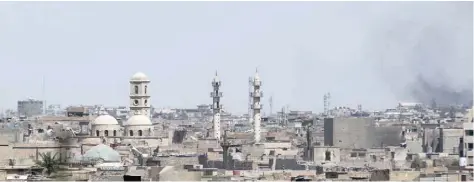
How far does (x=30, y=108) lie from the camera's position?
102 metres

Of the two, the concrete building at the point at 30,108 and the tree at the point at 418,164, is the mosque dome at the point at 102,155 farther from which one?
the concrete building at the point at 30,108

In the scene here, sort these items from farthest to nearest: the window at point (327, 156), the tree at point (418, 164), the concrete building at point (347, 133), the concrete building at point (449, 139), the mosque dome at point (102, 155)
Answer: the concrete building at point (347, 133) < the concrete building at point (449, 139) < the window at point (327, 156) < the mosque dome at point (102, 155) < the tree at point (418, 164)

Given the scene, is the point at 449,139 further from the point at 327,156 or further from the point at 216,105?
the point at 216,105

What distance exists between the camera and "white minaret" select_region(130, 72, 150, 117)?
5888 cm

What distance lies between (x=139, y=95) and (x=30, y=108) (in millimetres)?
43951

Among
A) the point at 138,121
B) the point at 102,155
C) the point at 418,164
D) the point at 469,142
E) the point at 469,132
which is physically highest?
the point at 138,121

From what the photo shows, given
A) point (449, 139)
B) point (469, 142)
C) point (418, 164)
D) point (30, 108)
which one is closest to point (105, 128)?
point (449, 139)

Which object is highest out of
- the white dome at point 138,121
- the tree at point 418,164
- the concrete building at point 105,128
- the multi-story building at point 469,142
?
the white dome at point 138,121

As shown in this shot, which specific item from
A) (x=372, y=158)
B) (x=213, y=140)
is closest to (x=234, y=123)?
(x=213, y=140)

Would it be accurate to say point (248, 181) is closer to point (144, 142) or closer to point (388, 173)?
point (388, 173)

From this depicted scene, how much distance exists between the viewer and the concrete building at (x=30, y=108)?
322 ft

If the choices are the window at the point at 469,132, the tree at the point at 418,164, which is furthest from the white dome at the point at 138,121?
the window at the point at 469,132

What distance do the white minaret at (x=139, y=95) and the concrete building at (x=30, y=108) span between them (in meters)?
38.1

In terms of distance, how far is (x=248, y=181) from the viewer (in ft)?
98.4
